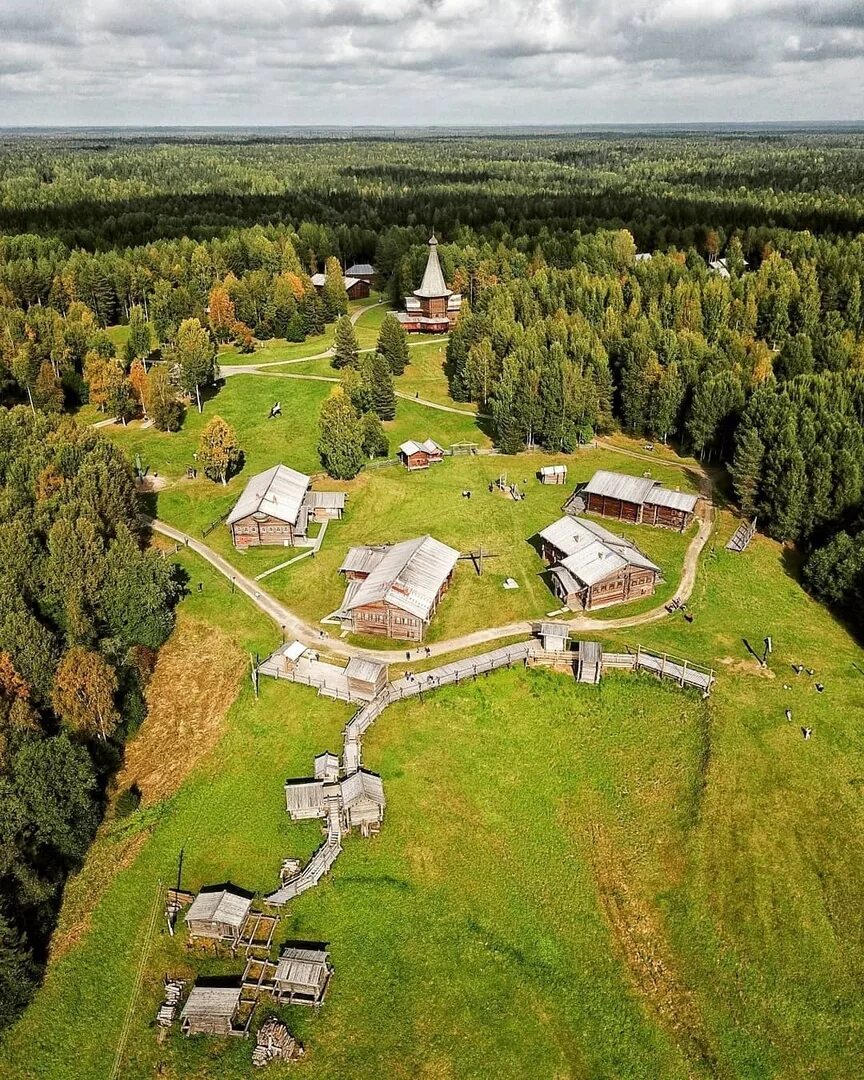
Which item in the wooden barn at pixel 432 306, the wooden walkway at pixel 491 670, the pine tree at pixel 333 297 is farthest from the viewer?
the pine tree at pixel 333 297

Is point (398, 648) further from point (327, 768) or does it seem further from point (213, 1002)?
point (213, 1002)

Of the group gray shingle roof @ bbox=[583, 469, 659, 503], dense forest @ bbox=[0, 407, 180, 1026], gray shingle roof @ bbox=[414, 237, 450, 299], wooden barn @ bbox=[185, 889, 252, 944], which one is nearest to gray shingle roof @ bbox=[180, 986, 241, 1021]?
wooden barn @ bbox=[185, 889, 252, 944]

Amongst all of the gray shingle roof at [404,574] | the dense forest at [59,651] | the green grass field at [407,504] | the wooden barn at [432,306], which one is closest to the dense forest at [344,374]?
the dense forest at [59,651]

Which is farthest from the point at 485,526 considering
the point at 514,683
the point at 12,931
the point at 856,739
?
the point at 12,931

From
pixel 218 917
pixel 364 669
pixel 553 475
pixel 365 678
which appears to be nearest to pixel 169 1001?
pixel 218 917

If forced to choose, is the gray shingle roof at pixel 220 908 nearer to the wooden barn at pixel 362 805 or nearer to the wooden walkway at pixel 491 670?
the wooden barn at pixel 362 805

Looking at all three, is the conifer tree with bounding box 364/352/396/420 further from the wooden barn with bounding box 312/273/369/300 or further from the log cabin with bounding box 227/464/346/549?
the wooden barn with bounding box 312/273/369/300

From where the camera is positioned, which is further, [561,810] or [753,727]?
[753,727]

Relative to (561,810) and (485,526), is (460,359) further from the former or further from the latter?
(561,810)
